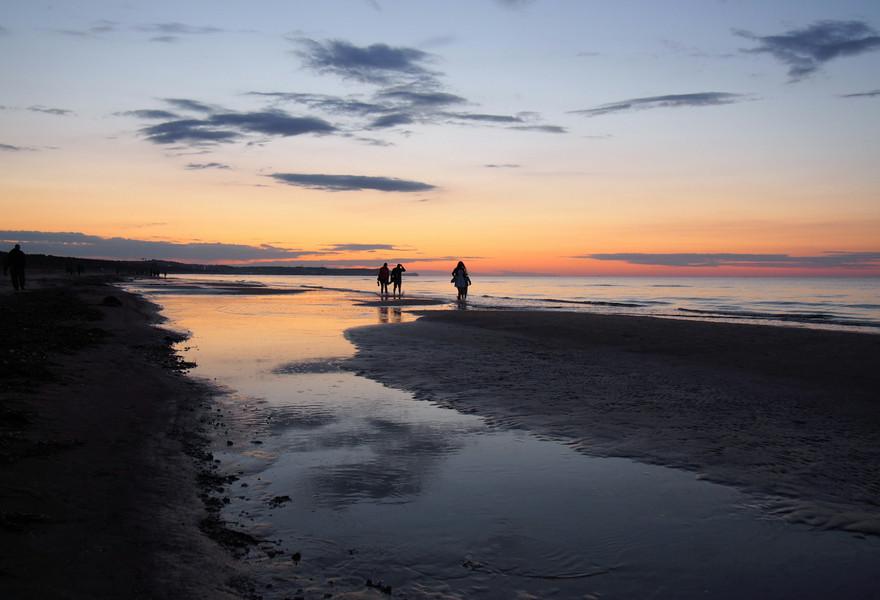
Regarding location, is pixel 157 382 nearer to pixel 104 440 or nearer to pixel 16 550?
pixel 104 440

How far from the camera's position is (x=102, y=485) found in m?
5.62

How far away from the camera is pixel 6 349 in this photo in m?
11.5

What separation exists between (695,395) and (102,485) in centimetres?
936

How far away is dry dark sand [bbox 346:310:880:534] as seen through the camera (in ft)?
21.7

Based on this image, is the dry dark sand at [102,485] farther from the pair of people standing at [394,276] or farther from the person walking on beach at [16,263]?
the pair of people standing at [394,276]

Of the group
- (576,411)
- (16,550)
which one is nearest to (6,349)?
(16,550)

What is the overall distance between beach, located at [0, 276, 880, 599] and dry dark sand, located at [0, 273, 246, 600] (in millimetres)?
21

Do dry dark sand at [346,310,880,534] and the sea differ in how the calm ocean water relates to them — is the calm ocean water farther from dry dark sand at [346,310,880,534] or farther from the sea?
the sea

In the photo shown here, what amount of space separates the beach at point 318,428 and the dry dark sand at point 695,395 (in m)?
0.04

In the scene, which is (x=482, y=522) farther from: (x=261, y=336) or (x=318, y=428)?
(x=261, y=336)

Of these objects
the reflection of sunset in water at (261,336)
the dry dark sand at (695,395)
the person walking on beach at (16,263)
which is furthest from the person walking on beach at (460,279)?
the person walking on beach at (16,263)

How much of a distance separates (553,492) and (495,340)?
13160 mm

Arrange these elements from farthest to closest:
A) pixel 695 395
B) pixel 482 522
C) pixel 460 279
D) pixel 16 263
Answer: pixel 460 279, pixel 16 263, pixel 695 395, pixel 482 522

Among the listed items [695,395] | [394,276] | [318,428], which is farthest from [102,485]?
[394,276]
